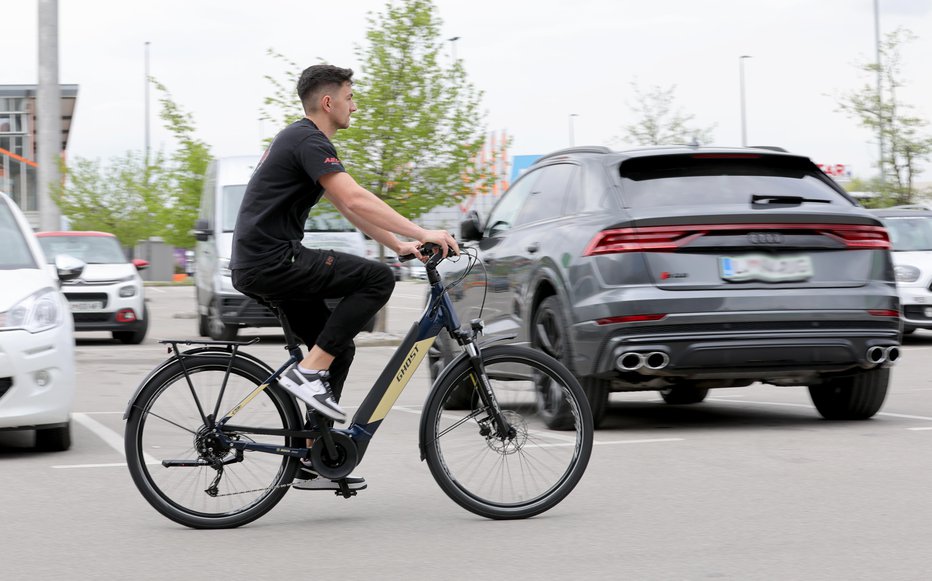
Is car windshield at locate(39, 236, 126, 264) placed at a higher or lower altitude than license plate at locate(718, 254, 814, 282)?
higher

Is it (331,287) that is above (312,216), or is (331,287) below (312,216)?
below

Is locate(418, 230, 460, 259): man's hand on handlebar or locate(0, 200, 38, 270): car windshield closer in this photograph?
locate(418, 230, 460, 259): man's hand on handlebar

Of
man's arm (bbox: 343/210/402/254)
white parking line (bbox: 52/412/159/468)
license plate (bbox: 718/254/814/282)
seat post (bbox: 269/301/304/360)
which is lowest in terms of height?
white parking line (bbox: 52/412/159/468)

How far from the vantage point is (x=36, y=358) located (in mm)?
7371

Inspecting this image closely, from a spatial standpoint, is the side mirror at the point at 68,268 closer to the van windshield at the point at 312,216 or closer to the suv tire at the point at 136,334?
the van windshield at the point at 312,216

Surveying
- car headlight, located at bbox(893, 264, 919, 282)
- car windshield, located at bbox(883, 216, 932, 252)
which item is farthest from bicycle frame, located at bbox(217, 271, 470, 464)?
car windshield, located at bbox(883, 216, 932, 252)

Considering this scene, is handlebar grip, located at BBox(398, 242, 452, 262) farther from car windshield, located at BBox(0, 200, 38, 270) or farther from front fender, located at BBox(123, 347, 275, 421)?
car windshield, located at BBox(0, 200, 38, 270)

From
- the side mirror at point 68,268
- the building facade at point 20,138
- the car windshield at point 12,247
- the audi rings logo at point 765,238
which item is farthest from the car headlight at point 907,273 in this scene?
the building facade at point 20,138

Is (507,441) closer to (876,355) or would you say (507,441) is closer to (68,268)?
(876,355)

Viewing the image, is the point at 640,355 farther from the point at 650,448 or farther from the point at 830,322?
the point at 830,322

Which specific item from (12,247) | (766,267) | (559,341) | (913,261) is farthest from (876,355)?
(913,261)

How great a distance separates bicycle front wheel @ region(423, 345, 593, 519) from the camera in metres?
5.53

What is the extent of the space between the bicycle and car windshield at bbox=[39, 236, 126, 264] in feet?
45.2

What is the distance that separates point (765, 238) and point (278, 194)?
11.3 ft
